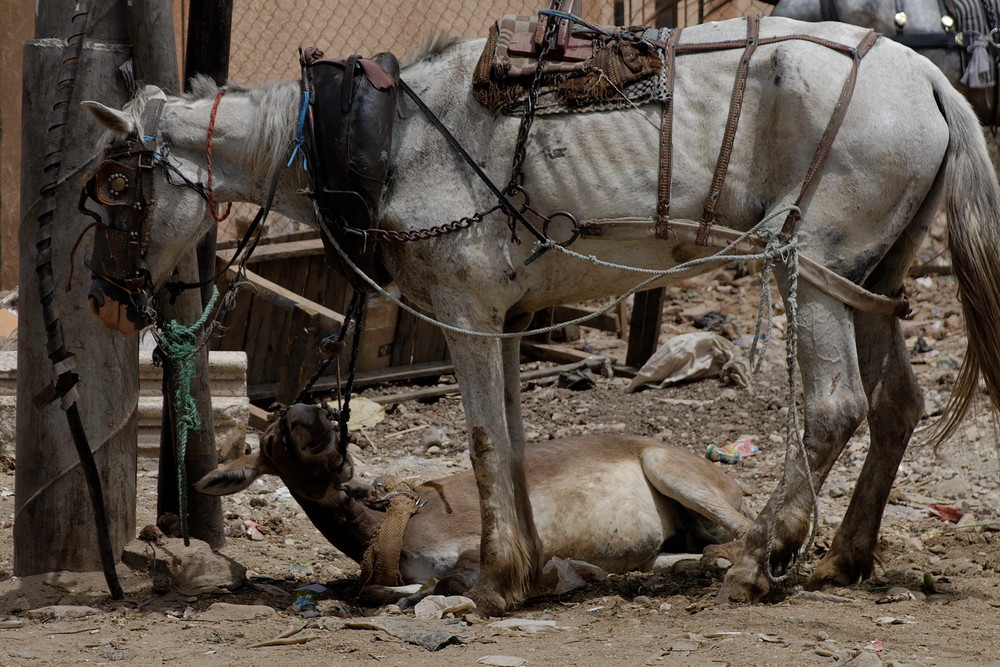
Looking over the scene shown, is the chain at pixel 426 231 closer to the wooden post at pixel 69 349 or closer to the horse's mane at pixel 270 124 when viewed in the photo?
the horse's mane at pixel 270 124

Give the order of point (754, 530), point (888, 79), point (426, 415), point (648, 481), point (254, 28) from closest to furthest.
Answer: point (888, 79), point (754, 530), point (648, 481), point (426, 415), point (254, 28)

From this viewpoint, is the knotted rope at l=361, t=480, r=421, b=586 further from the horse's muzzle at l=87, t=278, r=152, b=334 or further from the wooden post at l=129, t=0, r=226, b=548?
the horse's muzzle at l=87, t=278, r=152, b=334

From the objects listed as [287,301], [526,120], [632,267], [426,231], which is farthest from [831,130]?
[287,301]

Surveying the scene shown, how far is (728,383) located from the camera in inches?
351

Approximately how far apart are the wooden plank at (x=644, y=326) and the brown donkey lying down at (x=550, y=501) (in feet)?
13.4

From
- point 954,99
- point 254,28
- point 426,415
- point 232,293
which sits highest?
point 254,28

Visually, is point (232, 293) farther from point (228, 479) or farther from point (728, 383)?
point (728, 383)

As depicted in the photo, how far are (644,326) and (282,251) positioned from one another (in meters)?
3.30

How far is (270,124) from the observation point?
434 cm

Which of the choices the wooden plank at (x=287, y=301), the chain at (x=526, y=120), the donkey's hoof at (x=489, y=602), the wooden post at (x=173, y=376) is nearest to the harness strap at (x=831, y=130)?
the chain at (x=526, y=120)

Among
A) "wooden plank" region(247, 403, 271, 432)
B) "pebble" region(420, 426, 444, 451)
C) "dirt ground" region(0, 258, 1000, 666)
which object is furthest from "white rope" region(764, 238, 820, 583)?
"wooden plank" region(247, 403, 271, 432)

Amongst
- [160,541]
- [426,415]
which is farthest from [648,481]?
[426,415]

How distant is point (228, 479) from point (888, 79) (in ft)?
10.7

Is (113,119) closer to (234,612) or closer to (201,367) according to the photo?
(201,367)
